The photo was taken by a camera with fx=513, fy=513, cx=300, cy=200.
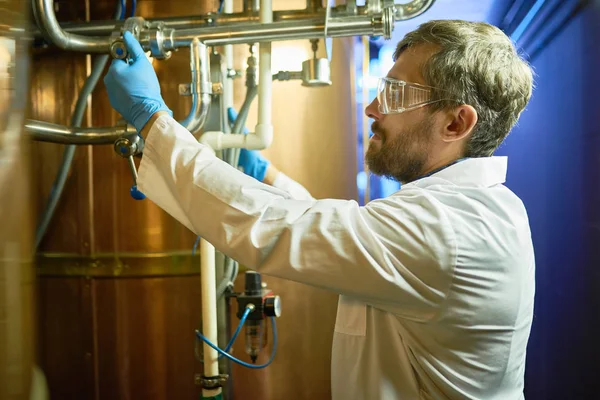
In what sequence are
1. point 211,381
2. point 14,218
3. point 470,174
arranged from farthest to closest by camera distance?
point 211,381 → point 470,174 → point 14,218

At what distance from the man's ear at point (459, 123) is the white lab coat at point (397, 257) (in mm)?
69

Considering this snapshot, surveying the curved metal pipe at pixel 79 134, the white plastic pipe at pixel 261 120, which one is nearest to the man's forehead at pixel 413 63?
the white plastic pipe at pixel 261 120

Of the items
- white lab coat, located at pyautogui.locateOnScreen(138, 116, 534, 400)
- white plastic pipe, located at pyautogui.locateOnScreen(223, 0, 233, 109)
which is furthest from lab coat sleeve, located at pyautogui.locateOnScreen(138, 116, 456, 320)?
white plastic pipe, located at pyautogui.locateOnScreen(223, 0, 233, 109)

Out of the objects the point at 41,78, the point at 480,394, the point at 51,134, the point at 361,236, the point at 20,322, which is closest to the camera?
the point at 20,322

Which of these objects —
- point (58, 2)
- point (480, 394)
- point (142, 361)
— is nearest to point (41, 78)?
point (58, 2)

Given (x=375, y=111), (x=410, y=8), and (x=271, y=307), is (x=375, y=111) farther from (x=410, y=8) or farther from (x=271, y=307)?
(x=271, y=307)

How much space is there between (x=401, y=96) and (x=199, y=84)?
0.41 metres

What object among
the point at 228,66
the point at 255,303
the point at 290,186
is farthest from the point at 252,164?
the point at 255,303

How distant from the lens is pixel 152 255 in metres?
1.25

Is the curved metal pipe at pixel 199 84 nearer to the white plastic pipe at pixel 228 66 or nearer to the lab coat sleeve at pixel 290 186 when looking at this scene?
the white plastic pipe at pixel 228 66

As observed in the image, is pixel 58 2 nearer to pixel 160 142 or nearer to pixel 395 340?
pixel 160 142

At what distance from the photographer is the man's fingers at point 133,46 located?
0.93m

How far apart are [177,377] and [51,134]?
651mm

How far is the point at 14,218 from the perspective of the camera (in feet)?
1.54
